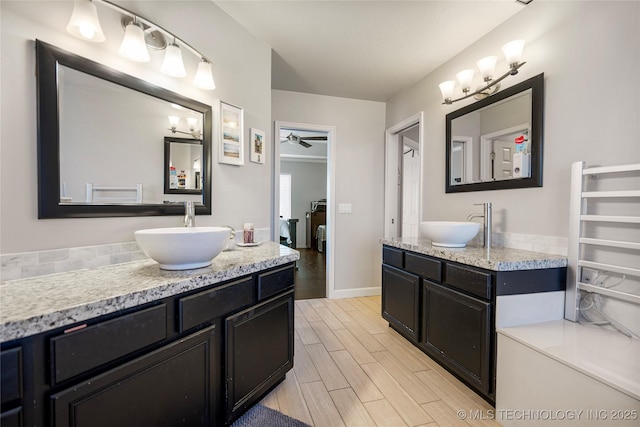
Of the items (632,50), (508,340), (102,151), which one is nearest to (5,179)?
(102,151)

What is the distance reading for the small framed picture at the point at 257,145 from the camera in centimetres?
224

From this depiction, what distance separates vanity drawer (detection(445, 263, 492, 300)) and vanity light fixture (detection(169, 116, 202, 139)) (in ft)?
6.07

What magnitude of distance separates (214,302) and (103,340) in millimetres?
413

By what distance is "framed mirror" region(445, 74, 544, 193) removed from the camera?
1.81 meters

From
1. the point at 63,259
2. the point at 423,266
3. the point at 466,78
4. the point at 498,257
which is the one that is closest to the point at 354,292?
the point at 423,266

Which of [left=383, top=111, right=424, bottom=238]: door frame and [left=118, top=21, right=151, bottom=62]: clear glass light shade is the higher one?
[left=118, top=21, right=151, bottom=62]: clear glass light shade

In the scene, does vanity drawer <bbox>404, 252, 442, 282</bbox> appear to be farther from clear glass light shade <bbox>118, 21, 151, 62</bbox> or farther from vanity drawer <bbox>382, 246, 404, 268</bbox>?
clear glass light shade <bbox>118, 21, 151, 62</bbox>

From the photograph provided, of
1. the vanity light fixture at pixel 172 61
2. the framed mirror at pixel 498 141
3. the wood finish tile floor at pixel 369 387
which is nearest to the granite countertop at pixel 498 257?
the framed mirror at pixel 498 141

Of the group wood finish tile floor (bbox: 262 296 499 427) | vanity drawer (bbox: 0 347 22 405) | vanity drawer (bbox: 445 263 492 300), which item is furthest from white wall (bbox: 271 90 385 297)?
vanity drawer (bbox: 0 347 22 405)

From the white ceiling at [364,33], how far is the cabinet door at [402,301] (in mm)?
1897

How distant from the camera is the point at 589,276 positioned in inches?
59.8

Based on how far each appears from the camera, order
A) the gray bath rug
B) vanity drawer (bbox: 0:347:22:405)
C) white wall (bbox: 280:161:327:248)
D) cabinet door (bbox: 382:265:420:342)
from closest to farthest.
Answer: vanity drawer (bbox: 0:347:22:405)
the gray bath rug
cabinet door (bbox: 382:265:420:342)
white wall (bbox: 280:161:327:248)

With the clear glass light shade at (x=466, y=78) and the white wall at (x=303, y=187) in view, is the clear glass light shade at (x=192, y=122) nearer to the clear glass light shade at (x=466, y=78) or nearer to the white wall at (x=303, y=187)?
the clear glass light shade at (x=466, y=78)

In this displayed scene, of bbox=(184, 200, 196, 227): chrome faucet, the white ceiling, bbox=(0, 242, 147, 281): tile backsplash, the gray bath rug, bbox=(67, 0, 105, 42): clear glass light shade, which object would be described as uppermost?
the white ceiling
